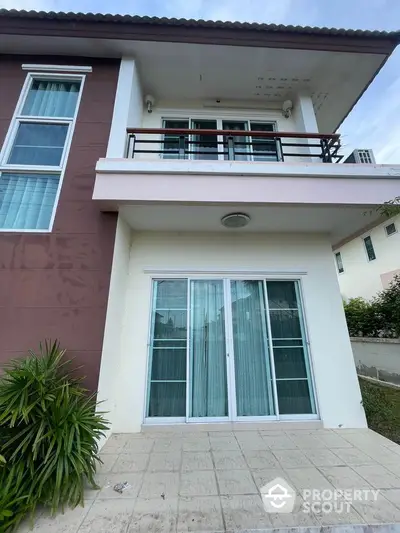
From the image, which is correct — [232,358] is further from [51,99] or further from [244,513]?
[51,99]

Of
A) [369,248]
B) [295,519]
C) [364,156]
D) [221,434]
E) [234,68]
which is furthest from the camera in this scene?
[369,248]

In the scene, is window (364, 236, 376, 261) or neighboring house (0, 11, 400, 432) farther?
window (364, 236, 376, 261)

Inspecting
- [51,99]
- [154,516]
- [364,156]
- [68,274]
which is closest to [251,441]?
[154,516]

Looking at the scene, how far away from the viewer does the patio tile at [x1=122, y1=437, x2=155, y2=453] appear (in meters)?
2.82

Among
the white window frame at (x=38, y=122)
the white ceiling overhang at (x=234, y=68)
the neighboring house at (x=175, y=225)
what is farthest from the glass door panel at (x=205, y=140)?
the white window frame at (x=38, y=122)

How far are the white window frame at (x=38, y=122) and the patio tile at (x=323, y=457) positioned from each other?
4203 millimetres

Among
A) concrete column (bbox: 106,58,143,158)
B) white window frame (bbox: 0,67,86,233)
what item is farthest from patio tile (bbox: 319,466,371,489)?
concrete column (bbox: 106,58,143,158)

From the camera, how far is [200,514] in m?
1.84

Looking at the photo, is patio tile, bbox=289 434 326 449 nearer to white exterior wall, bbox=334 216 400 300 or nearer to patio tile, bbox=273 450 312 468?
patio tile, bbox=273 450 312 468

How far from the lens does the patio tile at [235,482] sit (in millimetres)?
2088

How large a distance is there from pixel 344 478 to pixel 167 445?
1898 mm

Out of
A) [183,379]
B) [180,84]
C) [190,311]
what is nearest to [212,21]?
[180,84]

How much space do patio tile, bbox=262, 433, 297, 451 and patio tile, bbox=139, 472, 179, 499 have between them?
49.1 inches

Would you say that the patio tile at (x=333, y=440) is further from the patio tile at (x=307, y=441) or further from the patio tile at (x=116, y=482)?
the patio tile at (x=116, y=482)
